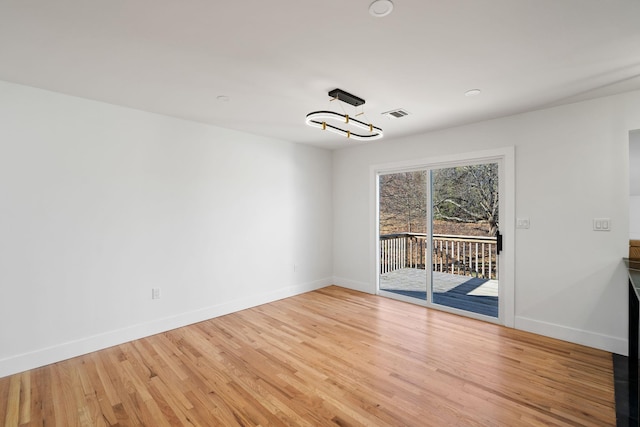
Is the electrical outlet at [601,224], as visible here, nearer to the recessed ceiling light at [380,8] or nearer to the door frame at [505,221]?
the door frame at [505,221]

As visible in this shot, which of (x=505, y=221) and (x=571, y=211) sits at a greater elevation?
(x=571, y=211)

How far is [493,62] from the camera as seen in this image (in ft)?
7.15

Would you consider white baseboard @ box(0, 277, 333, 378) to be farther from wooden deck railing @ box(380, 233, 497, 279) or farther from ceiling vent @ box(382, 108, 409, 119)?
ceiling vent @ box(382, 108, 409, 119)

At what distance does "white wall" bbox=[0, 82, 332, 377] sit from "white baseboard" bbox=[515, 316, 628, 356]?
324 centimetres

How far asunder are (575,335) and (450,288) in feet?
5.48

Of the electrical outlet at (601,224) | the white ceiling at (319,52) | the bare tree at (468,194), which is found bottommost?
the electrical outlet at (601,224)

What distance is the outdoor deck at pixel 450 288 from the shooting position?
3955 mm

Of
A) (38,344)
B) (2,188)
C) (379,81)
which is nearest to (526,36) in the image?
(379,81)

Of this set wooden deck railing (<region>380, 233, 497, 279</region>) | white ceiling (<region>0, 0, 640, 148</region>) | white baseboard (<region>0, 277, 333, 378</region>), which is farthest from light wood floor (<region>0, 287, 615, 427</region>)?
white ceiling (<region>0, 0, 640, 148</region>)

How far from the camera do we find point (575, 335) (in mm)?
2975

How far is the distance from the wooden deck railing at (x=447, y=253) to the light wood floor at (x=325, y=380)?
0.94 meters

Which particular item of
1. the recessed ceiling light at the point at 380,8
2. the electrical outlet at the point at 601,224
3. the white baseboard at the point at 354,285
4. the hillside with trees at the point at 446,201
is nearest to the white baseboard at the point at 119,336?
the white baseboard at the point at 354,285

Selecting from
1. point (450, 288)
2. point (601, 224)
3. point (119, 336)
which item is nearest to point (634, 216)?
point (601, 224)

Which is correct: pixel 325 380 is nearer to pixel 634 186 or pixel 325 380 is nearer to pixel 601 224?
pixel 601 224
